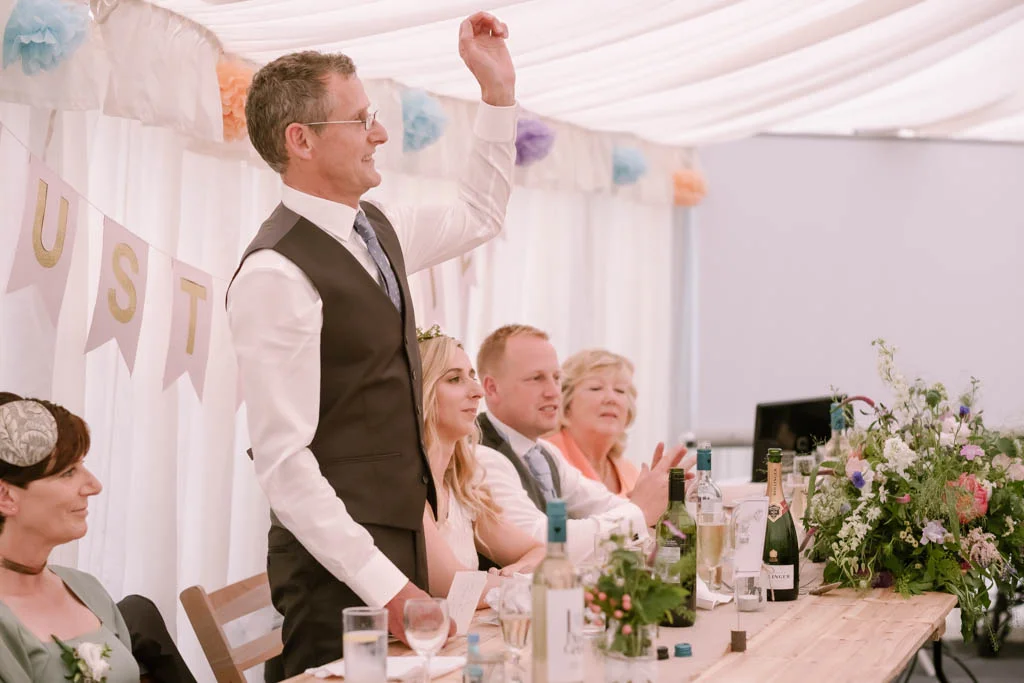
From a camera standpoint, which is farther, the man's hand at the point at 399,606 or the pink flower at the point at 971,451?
the pink flower at the point at 971,451

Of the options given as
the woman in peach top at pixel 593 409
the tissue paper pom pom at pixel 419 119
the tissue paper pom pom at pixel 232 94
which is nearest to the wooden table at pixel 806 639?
the woman in peach top at pixel 593 409

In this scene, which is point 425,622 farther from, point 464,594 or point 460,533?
point 460,533

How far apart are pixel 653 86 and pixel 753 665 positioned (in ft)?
10.1

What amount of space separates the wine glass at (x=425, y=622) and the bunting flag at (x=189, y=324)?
63.0 inches

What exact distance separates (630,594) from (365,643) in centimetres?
37

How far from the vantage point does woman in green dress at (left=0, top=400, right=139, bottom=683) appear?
2.47m

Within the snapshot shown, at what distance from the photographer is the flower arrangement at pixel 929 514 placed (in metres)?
2.70

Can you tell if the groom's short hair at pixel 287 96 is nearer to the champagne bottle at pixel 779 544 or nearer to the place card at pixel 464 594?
the place card at pixel 464 594

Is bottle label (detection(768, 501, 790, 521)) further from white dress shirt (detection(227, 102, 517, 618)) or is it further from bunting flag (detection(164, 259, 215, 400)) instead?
bunting flag (detection(164, 259, 215, 400))

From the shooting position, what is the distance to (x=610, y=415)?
13.3ft

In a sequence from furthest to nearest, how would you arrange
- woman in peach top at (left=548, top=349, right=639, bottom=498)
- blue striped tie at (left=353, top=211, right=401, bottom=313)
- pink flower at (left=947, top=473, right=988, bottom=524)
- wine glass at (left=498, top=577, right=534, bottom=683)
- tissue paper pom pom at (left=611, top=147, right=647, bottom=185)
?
tissue paper pom pom at (left=611, top=147, right=647, bottom=185) < woman in peach top at (left=548, top=349, right=639, bottom=498) < pink flower at (left=947, top=473, right=988, bottom=524) < blue striped tie at (left=353, top=211, right=401, bottom=313) < wine glass at (left=498, top=577, right=534, bottom=683)

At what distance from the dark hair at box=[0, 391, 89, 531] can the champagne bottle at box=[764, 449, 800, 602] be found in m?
1.41

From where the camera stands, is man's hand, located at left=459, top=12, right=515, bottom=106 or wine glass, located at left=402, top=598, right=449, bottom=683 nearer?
wine glass, located at left=402, top=598, right=449, bottom=683

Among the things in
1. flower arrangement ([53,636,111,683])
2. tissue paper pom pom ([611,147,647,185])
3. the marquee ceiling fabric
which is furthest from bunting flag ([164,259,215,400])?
tissue paper pom pom ([611,147,647,185])
